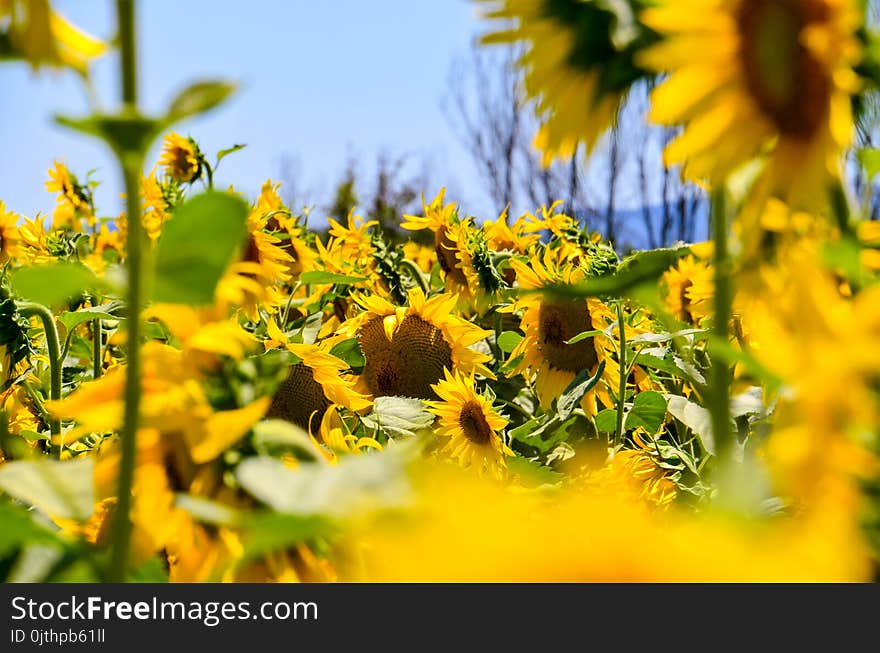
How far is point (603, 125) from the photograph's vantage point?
379 millimetres

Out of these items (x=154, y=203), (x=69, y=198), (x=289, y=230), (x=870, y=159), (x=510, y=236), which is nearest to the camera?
(x=870, y=159)

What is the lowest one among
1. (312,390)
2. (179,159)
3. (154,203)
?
(312,390)

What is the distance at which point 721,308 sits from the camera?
0.30m

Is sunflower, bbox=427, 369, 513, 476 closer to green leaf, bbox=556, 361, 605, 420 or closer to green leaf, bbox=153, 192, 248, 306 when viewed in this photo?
green leaf, bbox=556, 361, 605, 420

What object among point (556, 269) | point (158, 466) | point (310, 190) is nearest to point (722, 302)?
point (158, 466)

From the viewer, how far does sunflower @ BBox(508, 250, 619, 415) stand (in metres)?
1.26

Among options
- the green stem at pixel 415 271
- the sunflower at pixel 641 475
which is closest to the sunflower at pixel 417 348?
the green stem at pixel 415 271

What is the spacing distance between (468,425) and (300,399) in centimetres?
25

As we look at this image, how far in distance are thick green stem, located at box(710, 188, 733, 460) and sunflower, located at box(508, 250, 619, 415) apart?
3.06 feet

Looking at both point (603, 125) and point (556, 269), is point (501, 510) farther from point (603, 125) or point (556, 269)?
point (556, 269)

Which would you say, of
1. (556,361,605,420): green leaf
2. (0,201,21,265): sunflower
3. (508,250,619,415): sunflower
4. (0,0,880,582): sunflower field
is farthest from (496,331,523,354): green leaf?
(0,201,21,265): sunflower

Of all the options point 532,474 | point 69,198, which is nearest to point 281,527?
point 532,474

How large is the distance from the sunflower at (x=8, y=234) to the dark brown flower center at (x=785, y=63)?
1.70m

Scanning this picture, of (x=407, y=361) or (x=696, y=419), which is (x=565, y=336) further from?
(x=696, y=419)
